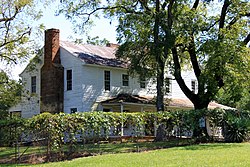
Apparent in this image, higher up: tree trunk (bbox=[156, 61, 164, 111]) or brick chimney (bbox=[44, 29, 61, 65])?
brick chimney (bbox=[44, 29, 61, 65])

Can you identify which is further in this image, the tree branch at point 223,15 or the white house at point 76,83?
the white house at point 76,83

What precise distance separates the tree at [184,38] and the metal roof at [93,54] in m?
3.17

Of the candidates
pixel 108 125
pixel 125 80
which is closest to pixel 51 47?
pixel 125 80

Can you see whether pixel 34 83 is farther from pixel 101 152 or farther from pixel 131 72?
pixel 101 152

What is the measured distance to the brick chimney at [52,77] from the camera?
32875mm

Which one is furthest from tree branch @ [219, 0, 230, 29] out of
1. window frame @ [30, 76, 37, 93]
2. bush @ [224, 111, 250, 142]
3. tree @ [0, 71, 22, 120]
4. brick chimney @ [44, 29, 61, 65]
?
window frame @ [30, 76, 37, 93]

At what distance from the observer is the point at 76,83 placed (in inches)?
1262

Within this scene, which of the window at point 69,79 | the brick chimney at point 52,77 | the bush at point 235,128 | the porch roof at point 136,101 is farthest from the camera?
the brick chimney at point 52,77

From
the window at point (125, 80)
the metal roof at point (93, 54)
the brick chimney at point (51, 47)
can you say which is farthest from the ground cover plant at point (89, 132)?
the brick chimney at point (51, 47)

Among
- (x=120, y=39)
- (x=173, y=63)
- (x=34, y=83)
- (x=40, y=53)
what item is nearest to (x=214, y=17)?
(x=173, y=63)

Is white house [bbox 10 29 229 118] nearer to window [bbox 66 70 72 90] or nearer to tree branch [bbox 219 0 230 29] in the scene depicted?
window [bbox 66 70 72 90]

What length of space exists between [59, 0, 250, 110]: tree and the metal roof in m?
3.17

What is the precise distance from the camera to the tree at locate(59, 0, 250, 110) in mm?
26375

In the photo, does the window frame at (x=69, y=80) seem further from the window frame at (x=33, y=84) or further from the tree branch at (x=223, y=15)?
the tree branch at (x=223, y=15)
